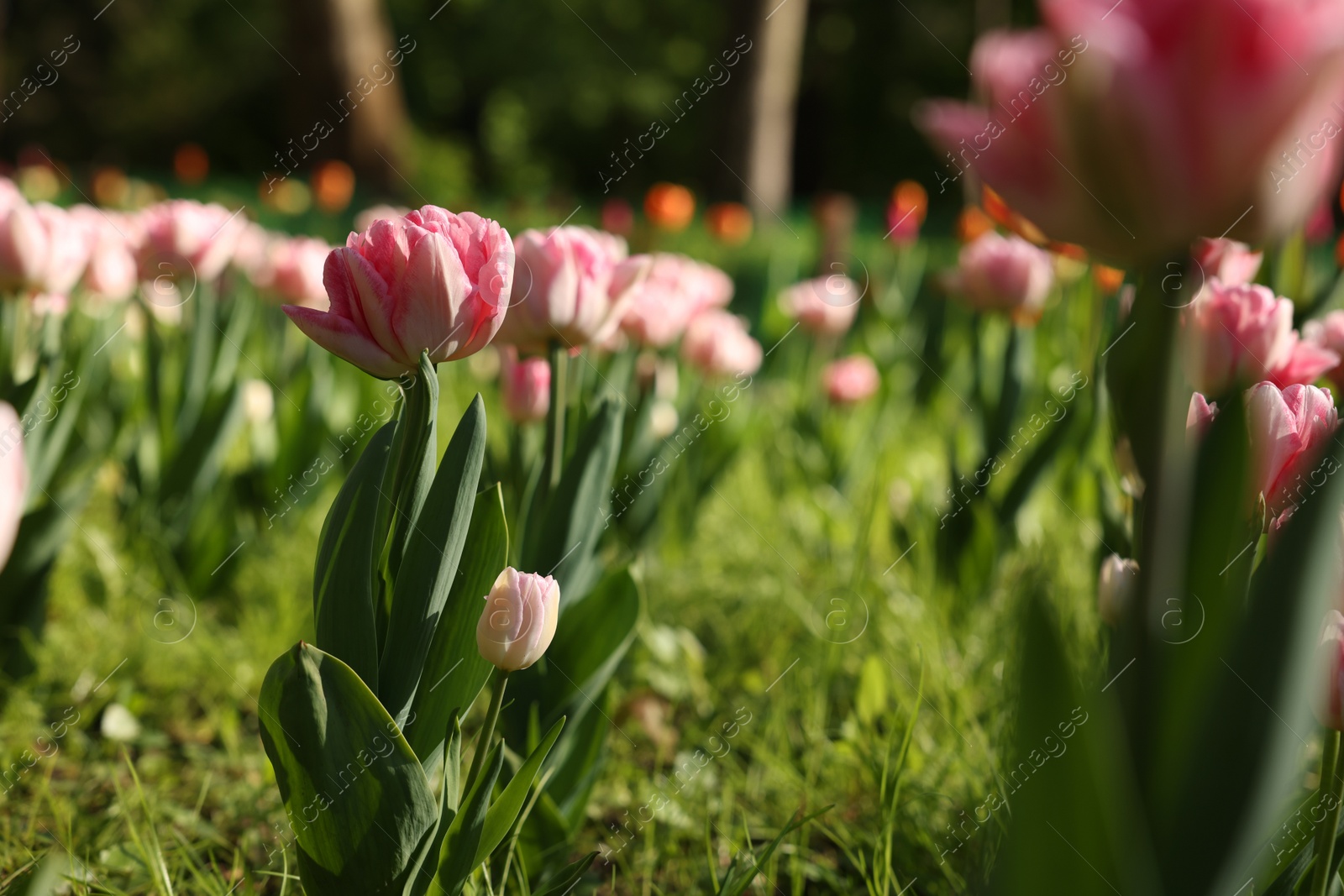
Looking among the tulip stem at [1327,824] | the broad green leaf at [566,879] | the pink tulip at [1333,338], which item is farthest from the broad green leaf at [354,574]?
the pink tulip at [1333,338]

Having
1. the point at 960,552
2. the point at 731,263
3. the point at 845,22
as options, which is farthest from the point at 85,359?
the point at 845,22

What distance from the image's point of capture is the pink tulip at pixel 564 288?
1071mm

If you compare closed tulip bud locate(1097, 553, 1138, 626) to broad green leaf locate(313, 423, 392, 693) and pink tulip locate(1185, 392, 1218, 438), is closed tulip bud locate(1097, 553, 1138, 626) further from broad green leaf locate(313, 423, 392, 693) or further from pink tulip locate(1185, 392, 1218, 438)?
broad green leaf locate(313, 423, 392, 693)

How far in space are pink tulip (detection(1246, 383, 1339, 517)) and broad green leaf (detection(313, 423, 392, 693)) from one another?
62 centimetres

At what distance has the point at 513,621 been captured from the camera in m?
0.79

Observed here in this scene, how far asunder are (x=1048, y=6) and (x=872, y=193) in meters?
20.5

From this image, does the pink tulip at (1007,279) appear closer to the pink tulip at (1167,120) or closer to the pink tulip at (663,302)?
the pink tulip at (663,302)

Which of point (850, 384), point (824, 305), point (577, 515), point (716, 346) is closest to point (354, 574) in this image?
point (577, 515)

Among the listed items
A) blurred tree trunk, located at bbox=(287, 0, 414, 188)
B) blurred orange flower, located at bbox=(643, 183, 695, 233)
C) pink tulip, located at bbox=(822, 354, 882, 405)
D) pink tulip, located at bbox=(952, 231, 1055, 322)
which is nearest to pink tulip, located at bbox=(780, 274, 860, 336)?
pink tulip, located at bbox=(822, 354, 882, 405)

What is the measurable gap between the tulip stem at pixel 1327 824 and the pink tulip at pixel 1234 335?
30cm

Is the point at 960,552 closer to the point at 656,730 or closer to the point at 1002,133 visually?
the point at 656,730

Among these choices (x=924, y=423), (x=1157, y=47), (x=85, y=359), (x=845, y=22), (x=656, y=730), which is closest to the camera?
(x=1157, y=47)

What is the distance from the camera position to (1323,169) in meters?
0.49

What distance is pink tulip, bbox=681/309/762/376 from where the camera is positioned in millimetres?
2258
